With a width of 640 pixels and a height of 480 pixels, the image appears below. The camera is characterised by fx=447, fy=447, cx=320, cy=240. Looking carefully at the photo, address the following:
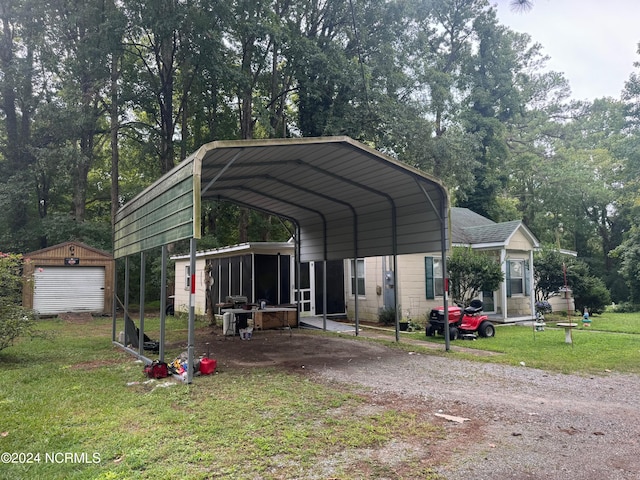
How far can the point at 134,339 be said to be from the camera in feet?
30.7

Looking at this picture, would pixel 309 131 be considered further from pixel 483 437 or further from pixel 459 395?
pixel 483 437

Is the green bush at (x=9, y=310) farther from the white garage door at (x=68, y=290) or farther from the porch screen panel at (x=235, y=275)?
the white garage door at (x=68, y=290)

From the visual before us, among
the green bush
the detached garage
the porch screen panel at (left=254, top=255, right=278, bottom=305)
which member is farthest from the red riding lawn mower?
the detached garage

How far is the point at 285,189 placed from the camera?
10.9m

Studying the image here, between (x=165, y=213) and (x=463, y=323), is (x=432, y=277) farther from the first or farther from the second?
(x=165, y=213)

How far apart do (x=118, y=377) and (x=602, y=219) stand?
1306 inches

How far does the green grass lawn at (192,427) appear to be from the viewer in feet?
11.1

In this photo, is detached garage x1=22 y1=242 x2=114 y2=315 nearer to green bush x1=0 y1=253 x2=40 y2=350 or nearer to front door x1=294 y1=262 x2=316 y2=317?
front door x1=294 y1=262 x2=316 y2=317

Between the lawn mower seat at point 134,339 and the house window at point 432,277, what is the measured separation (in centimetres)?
835

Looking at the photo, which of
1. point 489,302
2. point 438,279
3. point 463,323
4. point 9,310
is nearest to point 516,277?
point 489,302

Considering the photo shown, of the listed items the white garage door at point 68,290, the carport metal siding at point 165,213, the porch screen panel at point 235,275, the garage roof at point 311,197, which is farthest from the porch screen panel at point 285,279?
the white garage door at point 68,290

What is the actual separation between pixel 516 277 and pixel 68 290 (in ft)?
56.5

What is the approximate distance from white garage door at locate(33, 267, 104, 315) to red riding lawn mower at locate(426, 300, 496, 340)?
14.4m

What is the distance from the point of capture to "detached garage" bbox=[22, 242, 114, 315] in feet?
58.5
